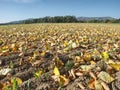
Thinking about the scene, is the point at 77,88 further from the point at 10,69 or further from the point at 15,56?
the point at 15,56

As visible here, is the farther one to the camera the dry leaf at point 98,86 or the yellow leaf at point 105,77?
the yellow leaf at point 105,77

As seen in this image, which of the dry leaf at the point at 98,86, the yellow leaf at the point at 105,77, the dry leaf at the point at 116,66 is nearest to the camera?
the dry leaf at the point at 98,86

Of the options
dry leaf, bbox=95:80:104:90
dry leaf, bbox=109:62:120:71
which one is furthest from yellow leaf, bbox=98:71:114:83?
dry leaf, bbox=109:62:120:71

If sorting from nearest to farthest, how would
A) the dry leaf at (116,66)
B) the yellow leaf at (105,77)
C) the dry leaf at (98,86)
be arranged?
the dry leaf at (98,86) < the yellow leaf at (105,77) < the dry leaf at (116,66)

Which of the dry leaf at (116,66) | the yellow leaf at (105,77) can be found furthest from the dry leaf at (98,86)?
the dry leaf at (116,66)

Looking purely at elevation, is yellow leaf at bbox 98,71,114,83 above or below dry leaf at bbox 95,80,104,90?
above

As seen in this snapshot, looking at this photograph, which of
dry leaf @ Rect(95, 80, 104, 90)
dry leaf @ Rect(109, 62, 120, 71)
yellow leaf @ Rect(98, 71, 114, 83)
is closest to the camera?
dry leaf @ Rect(95, 80, 104, 90)

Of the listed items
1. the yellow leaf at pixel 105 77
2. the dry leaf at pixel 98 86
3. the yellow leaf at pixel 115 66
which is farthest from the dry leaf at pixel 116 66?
the dry leaf at pixel 98 86

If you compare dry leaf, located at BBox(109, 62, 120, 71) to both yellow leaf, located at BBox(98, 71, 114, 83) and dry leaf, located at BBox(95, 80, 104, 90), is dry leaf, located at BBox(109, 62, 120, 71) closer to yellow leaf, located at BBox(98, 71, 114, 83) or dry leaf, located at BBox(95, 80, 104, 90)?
yellow leaf, located at BBox(98, 71, 114, 83)

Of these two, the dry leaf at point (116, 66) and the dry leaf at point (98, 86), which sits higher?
the dry leaf at point (116, 66)

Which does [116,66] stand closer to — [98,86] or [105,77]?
[105,77]

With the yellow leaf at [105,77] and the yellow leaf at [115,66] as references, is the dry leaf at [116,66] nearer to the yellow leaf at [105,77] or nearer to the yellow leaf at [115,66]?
the yellow leaf at [115,66]

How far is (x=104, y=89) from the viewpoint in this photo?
371 cm

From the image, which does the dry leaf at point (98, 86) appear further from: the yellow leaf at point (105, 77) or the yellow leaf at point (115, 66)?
the yellow leaf at point (115, 66)
